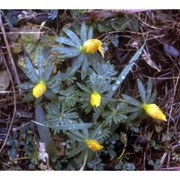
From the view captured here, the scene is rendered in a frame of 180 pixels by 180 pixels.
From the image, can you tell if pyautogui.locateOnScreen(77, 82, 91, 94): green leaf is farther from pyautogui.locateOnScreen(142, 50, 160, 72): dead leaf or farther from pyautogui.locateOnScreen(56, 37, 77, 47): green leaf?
pyautogui.locateOnScreen(142, 50, 160, 72): dead leaf

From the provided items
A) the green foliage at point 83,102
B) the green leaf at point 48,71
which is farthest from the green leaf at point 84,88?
the green leaf at point 48,71

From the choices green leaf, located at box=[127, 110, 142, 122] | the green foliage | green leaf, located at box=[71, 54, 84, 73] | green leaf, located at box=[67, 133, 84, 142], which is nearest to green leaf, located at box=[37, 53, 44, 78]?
the green foliage

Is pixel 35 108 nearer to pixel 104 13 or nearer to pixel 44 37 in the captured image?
pixel 44 37

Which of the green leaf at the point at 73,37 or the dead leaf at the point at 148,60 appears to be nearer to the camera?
the green leaf at the point at 73,37

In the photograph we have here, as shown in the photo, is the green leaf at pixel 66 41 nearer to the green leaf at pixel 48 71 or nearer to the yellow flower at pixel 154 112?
the green leaf at pixel 48 71

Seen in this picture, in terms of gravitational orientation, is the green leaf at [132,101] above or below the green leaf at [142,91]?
below
